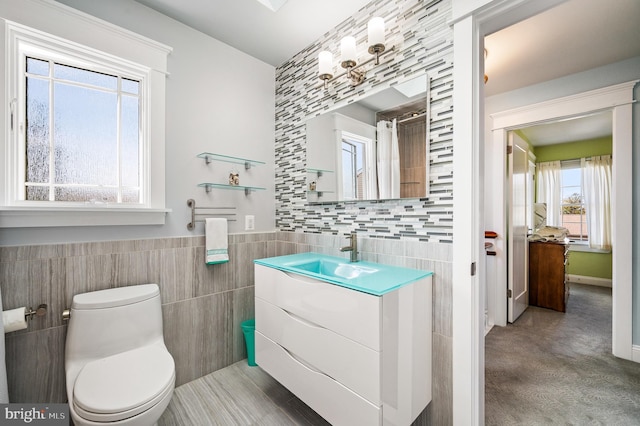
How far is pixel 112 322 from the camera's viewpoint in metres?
1.43

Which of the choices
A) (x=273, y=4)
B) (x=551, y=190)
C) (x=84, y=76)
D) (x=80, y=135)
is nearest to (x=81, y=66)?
(x=84, y=76)

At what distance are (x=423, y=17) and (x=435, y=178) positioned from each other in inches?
34.7

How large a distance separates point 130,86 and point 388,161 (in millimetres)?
1759

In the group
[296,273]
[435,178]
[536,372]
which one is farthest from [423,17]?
[536,372]

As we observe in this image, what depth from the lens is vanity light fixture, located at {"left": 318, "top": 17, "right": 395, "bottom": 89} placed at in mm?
1509

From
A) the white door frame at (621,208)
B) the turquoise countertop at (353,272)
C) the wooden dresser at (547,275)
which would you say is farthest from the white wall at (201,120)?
the wooden dresser at (547,275)

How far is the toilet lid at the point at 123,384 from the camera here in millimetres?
1041

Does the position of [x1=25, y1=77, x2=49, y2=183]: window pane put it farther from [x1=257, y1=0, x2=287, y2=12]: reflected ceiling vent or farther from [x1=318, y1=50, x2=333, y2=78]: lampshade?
[x1=318, y1=50, x2=333, y2=78]: lampshade

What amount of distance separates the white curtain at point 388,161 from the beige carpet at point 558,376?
1.47 meters

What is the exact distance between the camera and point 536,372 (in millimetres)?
2012

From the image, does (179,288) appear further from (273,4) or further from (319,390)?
(273,4)

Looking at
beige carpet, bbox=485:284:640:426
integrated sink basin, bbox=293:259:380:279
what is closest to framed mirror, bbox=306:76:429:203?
integrated sink basin, bbox=293:259:380:279

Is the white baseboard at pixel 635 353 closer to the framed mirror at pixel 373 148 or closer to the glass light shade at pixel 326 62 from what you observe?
the framed mirror at pixel 373 148

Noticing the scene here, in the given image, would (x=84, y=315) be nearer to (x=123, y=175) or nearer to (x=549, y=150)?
(x=123, y=175)
